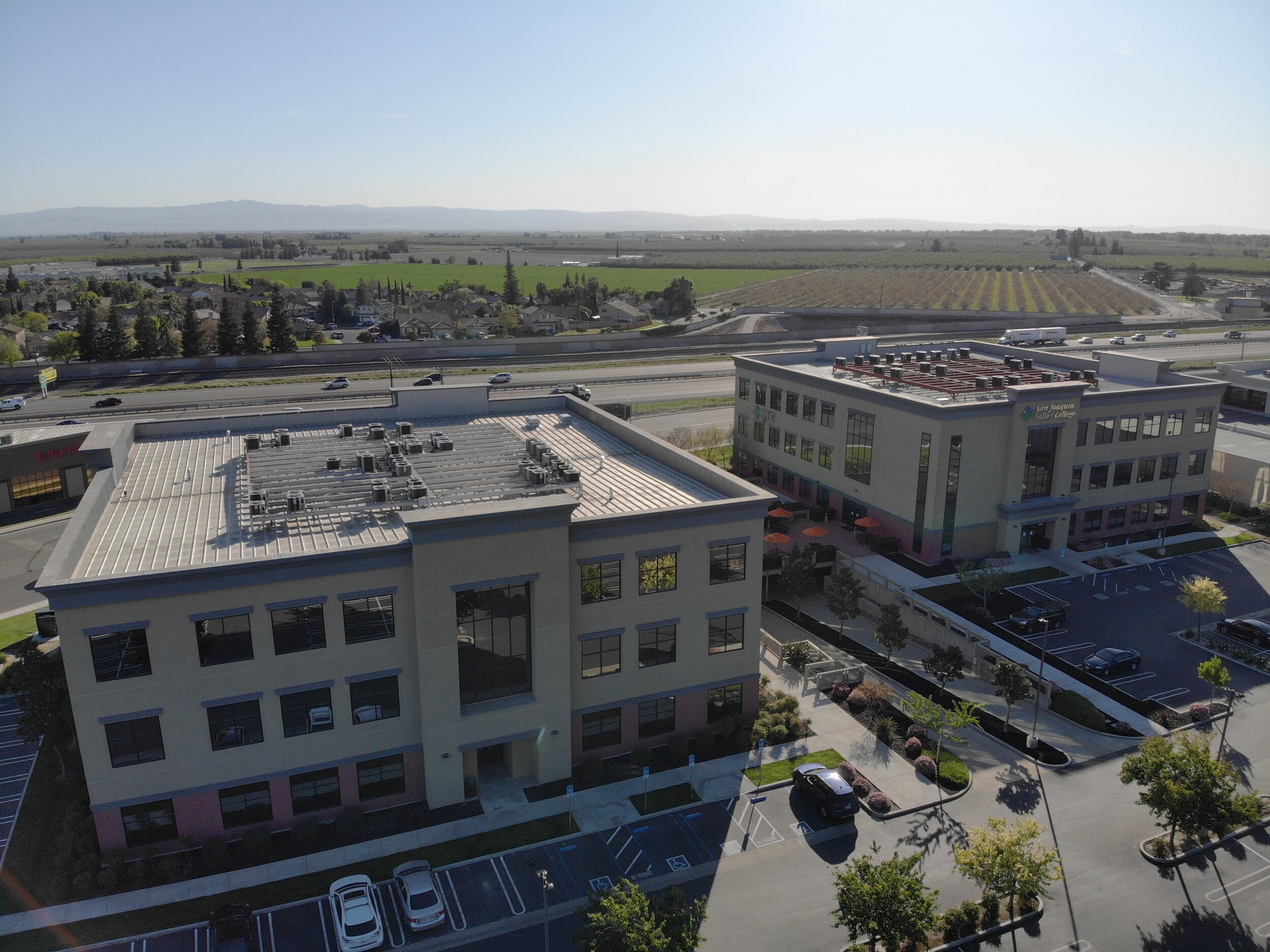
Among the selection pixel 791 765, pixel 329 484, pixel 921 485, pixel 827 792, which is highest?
pixel 329 484

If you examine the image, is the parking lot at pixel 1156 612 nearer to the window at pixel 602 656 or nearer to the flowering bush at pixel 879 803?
the flowering bush at pixel 879 803

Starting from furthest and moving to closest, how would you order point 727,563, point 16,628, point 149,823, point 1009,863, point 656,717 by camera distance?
point 16,628 < point 656,717 < point 727,563 < point 149,823 < point 1009,863

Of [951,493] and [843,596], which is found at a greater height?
[951,493]

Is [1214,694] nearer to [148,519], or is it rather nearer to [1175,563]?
[1175,563]

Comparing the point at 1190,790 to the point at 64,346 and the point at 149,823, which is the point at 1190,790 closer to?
the point at 149,823

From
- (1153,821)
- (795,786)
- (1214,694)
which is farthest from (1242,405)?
(795,786)

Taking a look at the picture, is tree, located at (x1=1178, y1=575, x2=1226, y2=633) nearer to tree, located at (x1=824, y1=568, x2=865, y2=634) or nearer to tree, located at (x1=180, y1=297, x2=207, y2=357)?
tree, located at (x1=824, y1=568, x2=865, y2=634)

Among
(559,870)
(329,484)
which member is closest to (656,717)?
(559,870)
